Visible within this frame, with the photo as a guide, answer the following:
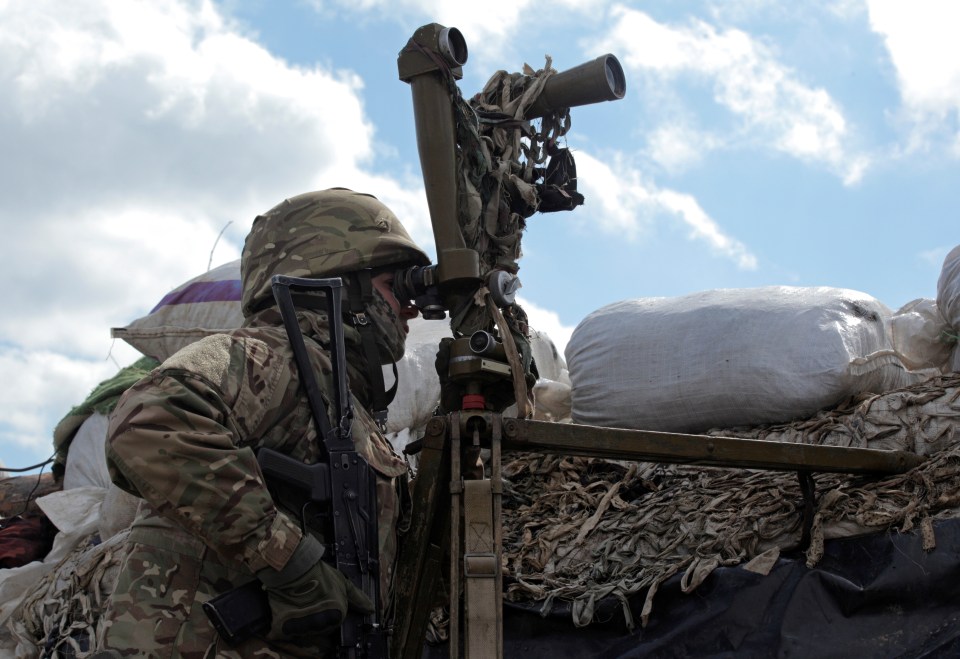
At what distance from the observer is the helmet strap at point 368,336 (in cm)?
260

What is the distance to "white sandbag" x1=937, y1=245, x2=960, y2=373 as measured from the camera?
370 centimetres

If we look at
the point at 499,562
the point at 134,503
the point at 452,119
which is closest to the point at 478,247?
the point at 452,119

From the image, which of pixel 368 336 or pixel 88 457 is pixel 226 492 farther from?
pixel 88 457

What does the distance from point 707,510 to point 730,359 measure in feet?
2.46

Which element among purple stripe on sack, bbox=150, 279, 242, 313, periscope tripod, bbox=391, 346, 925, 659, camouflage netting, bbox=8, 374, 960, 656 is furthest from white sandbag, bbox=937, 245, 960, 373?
purple stripe on sack, bbox=150, 279, 242, 313

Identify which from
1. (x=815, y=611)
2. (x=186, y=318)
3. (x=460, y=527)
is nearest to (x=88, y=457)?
(x=186, y=318)

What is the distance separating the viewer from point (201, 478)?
2066mm

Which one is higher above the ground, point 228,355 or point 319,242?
point 319,242

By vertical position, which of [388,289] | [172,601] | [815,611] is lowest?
[815,611]

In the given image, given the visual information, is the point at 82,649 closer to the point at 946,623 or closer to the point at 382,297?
the point at 382,297

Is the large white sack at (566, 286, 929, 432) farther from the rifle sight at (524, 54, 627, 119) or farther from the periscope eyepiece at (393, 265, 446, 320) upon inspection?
the periscope eyepiece at (393, 265, 446, 320)

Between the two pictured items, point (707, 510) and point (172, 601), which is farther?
point (707, 510)

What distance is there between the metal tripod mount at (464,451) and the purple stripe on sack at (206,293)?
87.8 inches

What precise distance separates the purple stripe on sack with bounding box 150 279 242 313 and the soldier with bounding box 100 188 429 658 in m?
2.48
